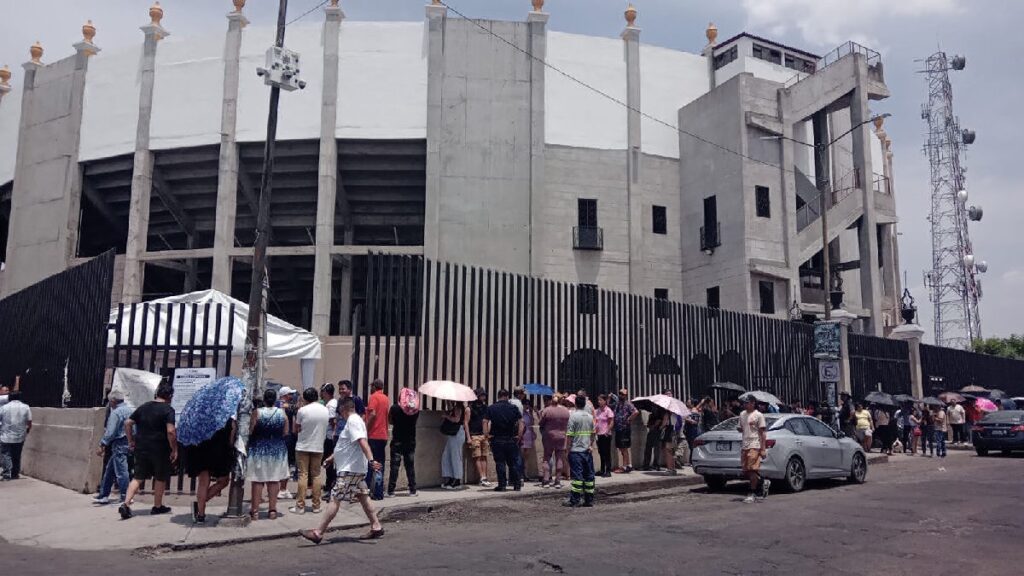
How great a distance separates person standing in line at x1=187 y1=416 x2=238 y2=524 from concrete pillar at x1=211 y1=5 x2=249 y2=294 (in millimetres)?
21975

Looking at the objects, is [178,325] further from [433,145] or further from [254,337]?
[433,145]

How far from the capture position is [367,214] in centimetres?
3478

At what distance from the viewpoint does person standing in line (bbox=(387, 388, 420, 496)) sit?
1205cm

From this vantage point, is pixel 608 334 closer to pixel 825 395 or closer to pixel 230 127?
pixel 825 395

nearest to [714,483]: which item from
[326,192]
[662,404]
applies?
[662,404]

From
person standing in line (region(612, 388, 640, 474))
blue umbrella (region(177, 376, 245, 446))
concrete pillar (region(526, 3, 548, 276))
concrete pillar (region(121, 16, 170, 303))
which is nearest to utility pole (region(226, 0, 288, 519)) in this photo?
blue umbrella (region(177, 376, 245, 446))

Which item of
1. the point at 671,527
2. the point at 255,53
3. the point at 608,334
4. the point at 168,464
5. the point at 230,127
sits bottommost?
the point at 671,527

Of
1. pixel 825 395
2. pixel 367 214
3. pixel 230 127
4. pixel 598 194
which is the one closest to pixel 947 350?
pixel 825 395

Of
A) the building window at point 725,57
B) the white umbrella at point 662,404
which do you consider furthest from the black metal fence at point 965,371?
the white umbrella at point 662,404

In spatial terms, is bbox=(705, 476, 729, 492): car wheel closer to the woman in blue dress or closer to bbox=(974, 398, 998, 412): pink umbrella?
the woman in blue dress

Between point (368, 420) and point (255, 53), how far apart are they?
24333mm

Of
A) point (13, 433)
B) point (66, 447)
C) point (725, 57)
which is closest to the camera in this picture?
point (66, 447)

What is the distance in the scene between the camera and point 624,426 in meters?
15.4

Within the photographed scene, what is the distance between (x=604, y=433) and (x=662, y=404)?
4.50 ft
